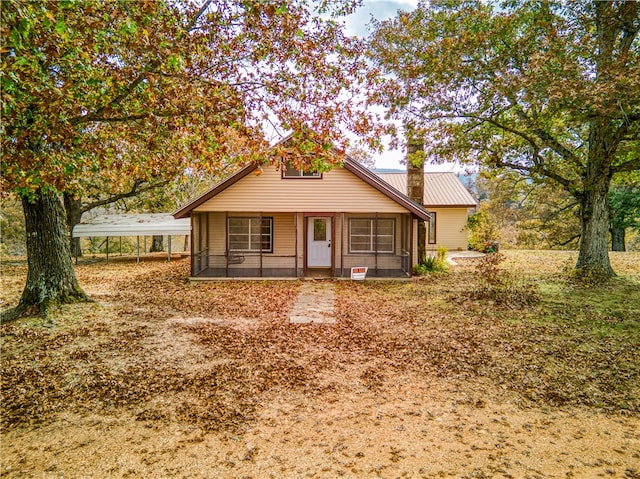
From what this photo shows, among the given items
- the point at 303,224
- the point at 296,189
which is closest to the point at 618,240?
the point at 303,224

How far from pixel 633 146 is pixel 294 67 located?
39.4 feet

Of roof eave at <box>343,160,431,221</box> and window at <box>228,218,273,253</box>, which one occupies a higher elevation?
roof eave at <box>343,160,431,221</box>

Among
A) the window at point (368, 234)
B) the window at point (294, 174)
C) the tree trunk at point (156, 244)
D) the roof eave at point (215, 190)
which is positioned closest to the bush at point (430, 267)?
the window at point (368, 234)

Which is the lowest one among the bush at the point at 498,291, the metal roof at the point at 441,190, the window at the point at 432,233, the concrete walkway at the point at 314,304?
the concrete walkway at the point at 314,304

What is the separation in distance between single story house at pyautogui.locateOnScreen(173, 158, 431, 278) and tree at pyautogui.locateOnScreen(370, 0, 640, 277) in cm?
270

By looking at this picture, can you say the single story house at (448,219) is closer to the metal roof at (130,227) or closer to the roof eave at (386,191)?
the roof eave at (386,191)

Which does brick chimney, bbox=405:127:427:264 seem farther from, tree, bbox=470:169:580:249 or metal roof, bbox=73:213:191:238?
metal roof, bbox=73:213:191:238

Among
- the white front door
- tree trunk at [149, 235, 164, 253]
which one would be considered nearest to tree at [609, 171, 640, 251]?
the white front door

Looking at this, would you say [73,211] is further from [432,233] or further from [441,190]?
[441,190]

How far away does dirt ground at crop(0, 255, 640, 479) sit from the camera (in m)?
3.54

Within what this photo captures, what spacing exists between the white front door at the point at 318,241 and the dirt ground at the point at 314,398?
254 inches

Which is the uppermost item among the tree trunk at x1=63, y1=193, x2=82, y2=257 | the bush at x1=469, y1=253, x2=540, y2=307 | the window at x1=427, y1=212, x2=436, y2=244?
the tree trunk at x1=63, y1=193, x2=82, y2=257

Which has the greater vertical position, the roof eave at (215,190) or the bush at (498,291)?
the roof eave at (215,190)

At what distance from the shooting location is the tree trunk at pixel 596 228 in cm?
1237
